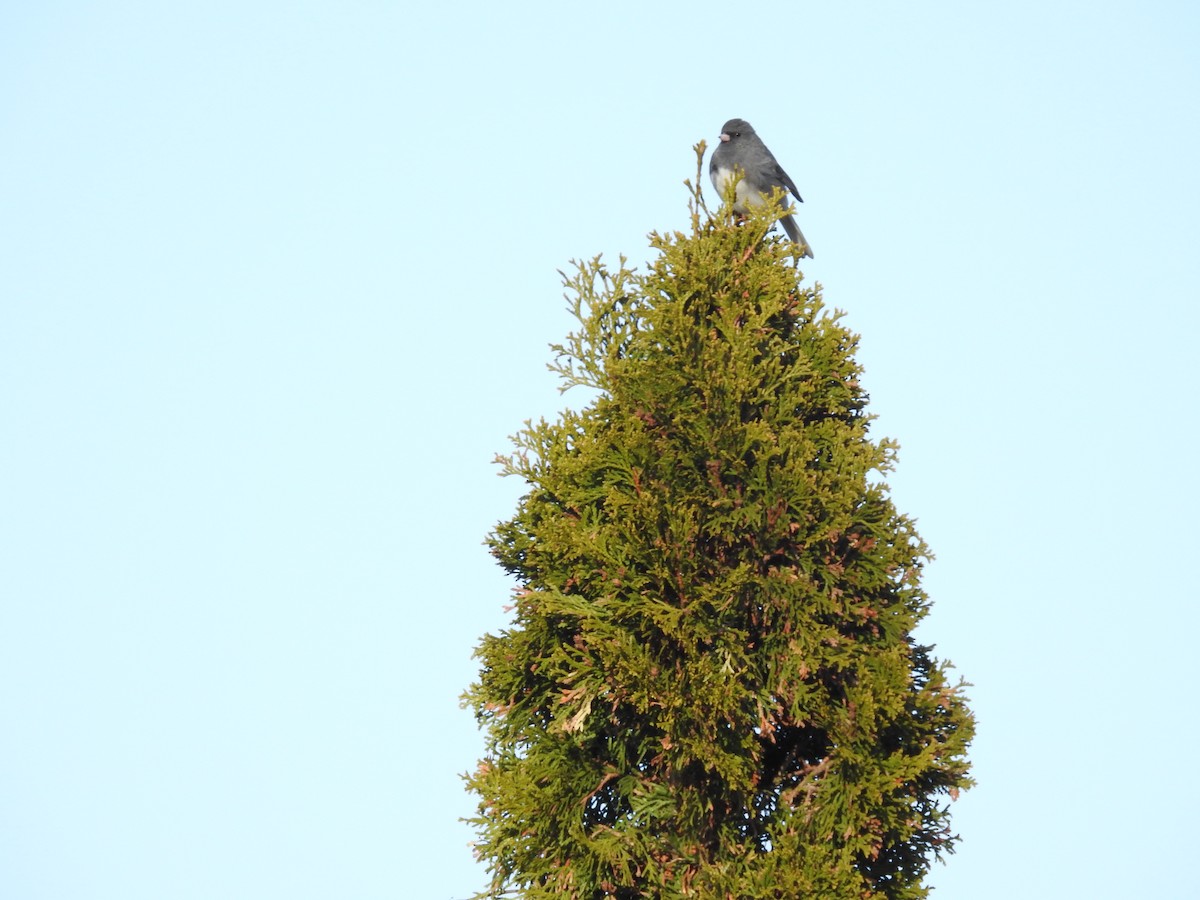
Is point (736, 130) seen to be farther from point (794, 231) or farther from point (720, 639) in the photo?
point (720, 639)

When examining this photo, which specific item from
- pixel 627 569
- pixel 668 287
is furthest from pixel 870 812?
pixel 668 287

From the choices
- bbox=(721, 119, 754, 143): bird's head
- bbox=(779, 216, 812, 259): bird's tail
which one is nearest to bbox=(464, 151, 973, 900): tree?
bbox=(779, 216, 812, 259): bird's tail

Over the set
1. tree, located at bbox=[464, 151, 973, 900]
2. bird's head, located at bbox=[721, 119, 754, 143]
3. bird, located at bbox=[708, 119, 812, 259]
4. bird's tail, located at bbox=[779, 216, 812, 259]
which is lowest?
tree, located at bbox=[464, 151, 973, 900]

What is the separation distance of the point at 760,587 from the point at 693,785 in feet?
6.70

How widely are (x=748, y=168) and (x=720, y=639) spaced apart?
280 inches

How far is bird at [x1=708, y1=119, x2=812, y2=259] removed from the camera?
53.5 feet

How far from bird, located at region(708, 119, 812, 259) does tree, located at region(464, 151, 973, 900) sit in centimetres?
309

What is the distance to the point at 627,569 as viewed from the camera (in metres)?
12.3

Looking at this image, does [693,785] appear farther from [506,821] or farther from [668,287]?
[668,287]

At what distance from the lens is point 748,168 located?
16547 mm

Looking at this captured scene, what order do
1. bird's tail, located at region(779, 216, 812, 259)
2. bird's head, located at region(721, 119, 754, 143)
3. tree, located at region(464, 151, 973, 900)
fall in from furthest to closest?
bird's head, located at region(721, 119, 754, 143) < bird's tail, located at region(779, 216, 812, 259) < tree, located at region(464, 151, 973, 900)

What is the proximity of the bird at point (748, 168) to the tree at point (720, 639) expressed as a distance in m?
3.09

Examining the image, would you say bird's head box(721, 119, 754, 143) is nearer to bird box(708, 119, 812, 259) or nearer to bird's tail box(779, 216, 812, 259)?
bird box(708, 119, 812, 259)

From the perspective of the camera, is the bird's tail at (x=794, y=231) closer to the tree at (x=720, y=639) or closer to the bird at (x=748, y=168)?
the bird at (x=748, y=168)
